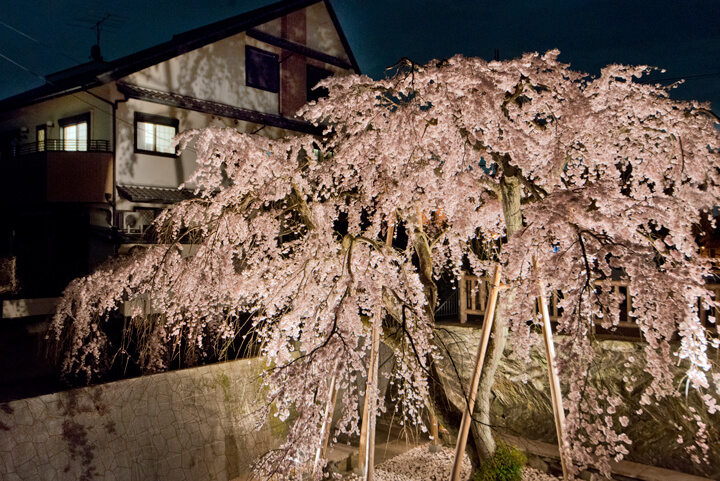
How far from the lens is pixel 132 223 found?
10.9 meters

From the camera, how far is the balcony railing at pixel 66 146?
10.8m

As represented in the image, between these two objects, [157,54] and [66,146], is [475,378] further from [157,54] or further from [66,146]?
[66,146]

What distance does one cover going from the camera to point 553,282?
420cm

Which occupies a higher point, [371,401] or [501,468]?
[371,401]

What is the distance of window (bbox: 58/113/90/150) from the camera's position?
11.2 meters

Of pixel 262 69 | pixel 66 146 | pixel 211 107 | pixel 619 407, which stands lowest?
pixel 619 407

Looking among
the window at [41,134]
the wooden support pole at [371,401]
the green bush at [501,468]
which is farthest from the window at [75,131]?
the green bush at [501,468]

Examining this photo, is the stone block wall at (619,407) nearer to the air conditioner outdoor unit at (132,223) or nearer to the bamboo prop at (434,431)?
the bamboo prop at (434,431)

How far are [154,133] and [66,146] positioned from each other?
91.5 inches

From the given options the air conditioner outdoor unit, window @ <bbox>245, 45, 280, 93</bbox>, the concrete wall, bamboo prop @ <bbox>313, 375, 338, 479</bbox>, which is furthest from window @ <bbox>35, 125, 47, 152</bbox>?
bamboo prop @ <bbox>313, 375, 338, 479</bbox>

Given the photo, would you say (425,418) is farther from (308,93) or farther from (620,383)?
(308,93)

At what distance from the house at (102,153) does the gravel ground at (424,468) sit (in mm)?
6165

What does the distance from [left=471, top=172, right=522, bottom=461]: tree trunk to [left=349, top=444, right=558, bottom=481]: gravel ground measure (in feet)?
2.94

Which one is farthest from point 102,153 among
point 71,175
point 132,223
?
point 132,223
